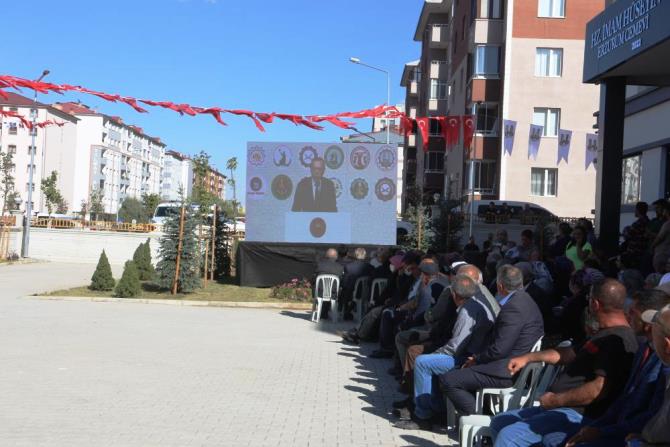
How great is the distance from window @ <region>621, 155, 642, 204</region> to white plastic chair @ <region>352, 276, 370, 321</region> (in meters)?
7.17

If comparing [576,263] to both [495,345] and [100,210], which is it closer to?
[495,345]

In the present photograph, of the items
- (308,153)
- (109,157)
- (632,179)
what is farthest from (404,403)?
(109,157)

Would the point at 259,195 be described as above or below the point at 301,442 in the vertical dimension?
above

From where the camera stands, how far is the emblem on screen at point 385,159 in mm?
21203

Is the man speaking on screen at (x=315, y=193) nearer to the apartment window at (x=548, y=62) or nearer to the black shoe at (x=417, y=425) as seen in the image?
the black shoe at (x=417, y=425)

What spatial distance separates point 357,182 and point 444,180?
27900 mm

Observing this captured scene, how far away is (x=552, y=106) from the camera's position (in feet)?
112

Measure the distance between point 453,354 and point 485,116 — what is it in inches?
1185

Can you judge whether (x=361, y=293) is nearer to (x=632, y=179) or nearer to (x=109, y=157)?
(x=632, y=179)

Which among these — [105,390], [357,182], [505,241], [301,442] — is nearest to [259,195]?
[357,182]

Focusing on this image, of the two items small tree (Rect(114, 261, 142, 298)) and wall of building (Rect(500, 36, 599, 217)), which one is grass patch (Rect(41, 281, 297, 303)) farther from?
wall of building (Rect(500, 36, 599, 217))

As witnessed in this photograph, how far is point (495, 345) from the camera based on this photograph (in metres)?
6.34

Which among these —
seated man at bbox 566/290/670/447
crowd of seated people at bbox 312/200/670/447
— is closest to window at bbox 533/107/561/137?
crowd of seated people at bbox 312/200/670/447

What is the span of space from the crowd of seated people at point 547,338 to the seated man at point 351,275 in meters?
2.39
